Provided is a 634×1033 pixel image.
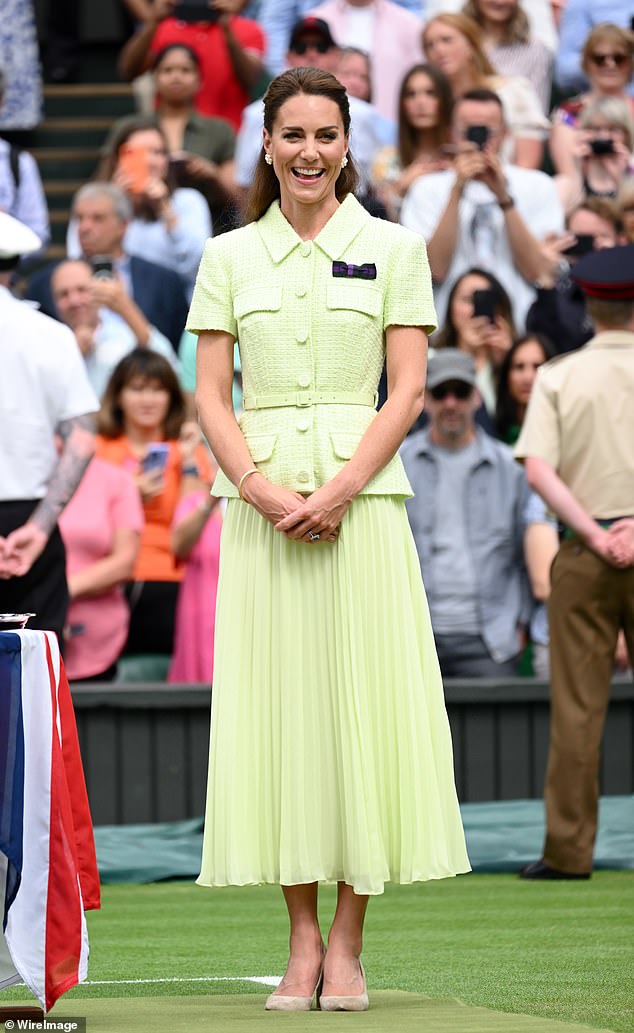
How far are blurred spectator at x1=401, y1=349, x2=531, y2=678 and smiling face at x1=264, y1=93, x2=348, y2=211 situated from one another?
205 inches

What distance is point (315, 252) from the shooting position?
17.6ft

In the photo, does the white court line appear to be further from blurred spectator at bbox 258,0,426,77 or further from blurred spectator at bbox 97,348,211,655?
blurred spectator at bbox 258,0,426,77

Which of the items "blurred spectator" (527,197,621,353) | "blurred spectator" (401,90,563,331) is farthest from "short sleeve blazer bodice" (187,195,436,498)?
"blurred spectator" (401,90,563,331)

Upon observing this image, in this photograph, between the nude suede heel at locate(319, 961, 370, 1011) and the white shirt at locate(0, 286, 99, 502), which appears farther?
the white shirt at locate(0, 286, 99, 502)

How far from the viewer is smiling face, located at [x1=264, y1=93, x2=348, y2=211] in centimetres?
528

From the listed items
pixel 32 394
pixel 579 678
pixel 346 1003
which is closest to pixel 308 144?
pixel 346 1003

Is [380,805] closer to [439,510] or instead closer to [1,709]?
[1,709]

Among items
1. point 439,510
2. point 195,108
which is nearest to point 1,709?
point 439,510

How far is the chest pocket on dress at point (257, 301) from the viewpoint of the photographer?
17.5 ft

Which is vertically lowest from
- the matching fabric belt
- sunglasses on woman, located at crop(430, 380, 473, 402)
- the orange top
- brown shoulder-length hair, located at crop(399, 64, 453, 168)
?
the orange top

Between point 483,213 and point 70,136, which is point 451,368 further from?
point 70,136

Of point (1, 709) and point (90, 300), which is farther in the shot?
point (90, 300)

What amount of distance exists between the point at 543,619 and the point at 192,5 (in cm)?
622

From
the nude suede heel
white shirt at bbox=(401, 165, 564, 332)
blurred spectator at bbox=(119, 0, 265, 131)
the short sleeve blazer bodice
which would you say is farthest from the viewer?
blurred spectator at bbox=(119, 0, 265, 131)
